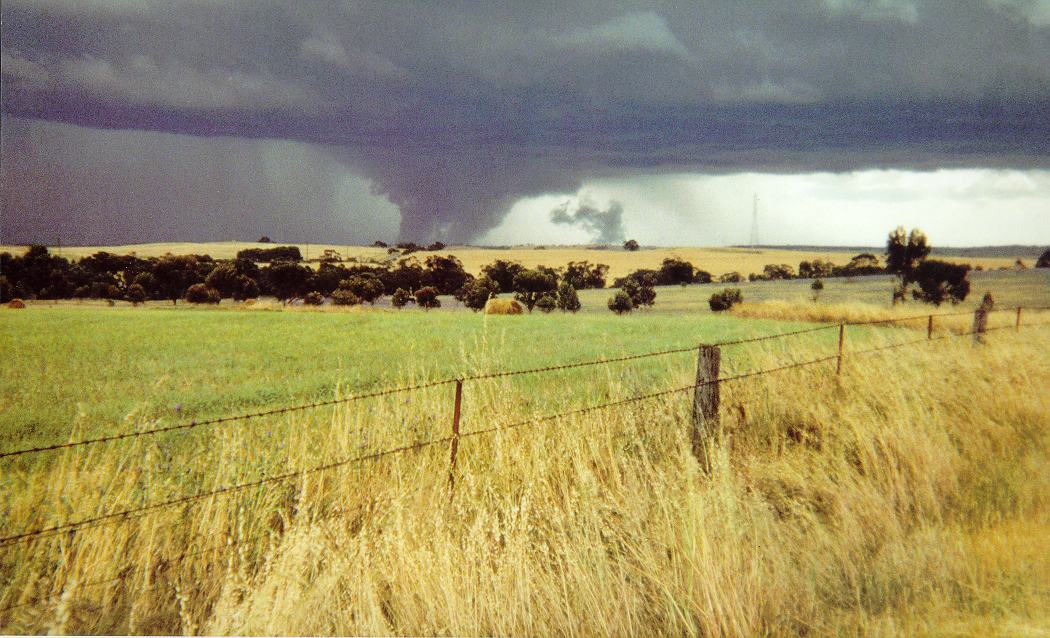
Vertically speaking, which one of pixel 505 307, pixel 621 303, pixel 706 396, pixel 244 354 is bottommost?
pixel 244 354

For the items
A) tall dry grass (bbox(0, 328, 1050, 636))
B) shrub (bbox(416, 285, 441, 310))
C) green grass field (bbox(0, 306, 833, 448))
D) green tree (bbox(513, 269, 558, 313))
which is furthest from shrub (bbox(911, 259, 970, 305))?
tall dry grass (bbox(0, 328, 1050, 636))

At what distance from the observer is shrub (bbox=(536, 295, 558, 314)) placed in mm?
22784

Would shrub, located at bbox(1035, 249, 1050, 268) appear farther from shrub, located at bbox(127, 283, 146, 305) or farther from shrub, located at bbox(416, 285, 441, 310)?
shrub, located at bbox(127, 283, 146, 305)

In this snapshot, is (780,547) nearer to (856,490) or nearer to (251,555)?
(856,490)

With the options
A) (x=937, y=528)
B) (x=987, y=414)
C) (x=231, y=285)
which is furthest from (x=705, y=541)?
(x=231, y=285)

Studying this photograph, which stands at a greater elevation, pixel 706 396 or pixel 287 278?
pixel 287 278

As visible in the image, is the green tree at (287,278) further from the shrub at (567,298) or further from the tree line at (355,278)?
the shrub at (567,298)

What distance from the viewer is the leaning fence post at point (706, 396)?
5637mm

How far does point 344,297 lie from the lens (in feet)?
56.9

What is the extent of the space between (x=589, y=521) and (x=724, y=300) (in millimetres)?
27621

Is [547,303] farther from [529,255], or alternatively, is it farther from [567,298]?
[529,255]

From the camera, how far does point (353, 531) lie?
14.9 feet

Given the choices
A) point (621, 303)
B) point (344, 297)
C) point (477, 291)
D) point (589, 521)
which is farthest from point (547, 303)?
point (589, 521)

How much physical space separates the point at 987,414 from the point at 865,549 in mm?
3770
